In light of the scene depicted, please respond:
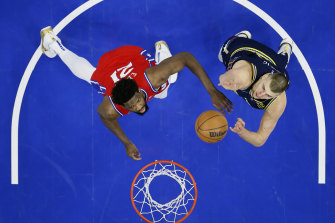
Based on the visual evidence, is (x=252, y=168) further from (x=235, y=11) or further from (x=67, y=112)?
(x=67, y=112)

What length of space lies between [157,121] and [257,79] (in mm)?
1823

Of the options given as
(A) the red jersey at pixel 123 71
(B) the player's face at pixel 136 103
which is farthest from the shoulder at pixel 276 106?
(B) the player's face at pixel 136 103

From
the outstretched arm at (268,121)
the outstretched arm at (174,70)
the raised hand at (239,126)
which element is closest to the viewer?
the raised hand at (239,126)

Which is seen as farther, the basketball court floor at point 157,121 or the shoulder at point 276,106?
the basketball court floor at point 157,121

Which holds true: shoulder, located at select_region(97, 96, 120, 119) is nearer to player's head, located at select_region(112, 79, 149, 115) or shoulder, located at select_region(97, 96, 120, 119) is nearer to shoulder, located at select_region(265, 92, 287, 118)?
player's head, located at select_region(112, 79, 149, 115)

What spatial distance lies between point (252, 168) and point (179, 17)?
276 centimetres

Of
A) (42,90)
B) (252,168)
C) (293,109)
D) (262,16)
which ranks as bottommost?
(252,168)

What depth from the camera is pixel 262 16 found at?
447 centimetres

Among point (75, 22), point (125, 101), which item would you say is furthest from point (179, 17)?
point (125, 101)

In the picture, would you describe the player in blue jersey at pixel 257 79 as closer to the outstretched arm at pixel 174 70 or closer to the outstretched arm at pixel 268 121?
the outstretched arm at pixel 268 121

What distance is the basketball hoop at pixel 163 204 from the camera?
429 centimetres

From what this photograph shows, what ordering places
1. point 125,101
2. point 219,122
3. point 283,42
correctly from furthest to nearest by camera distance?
1. point 283,42
2. point 219,122
3. point 125,101

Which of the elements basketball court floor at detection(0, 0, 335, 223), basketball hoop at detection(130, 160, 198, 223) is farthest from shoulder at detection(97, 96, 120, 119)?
basketball hoop at detection(130, 160, 198, 223)

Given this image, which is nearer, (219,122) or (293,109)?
(219,122)
